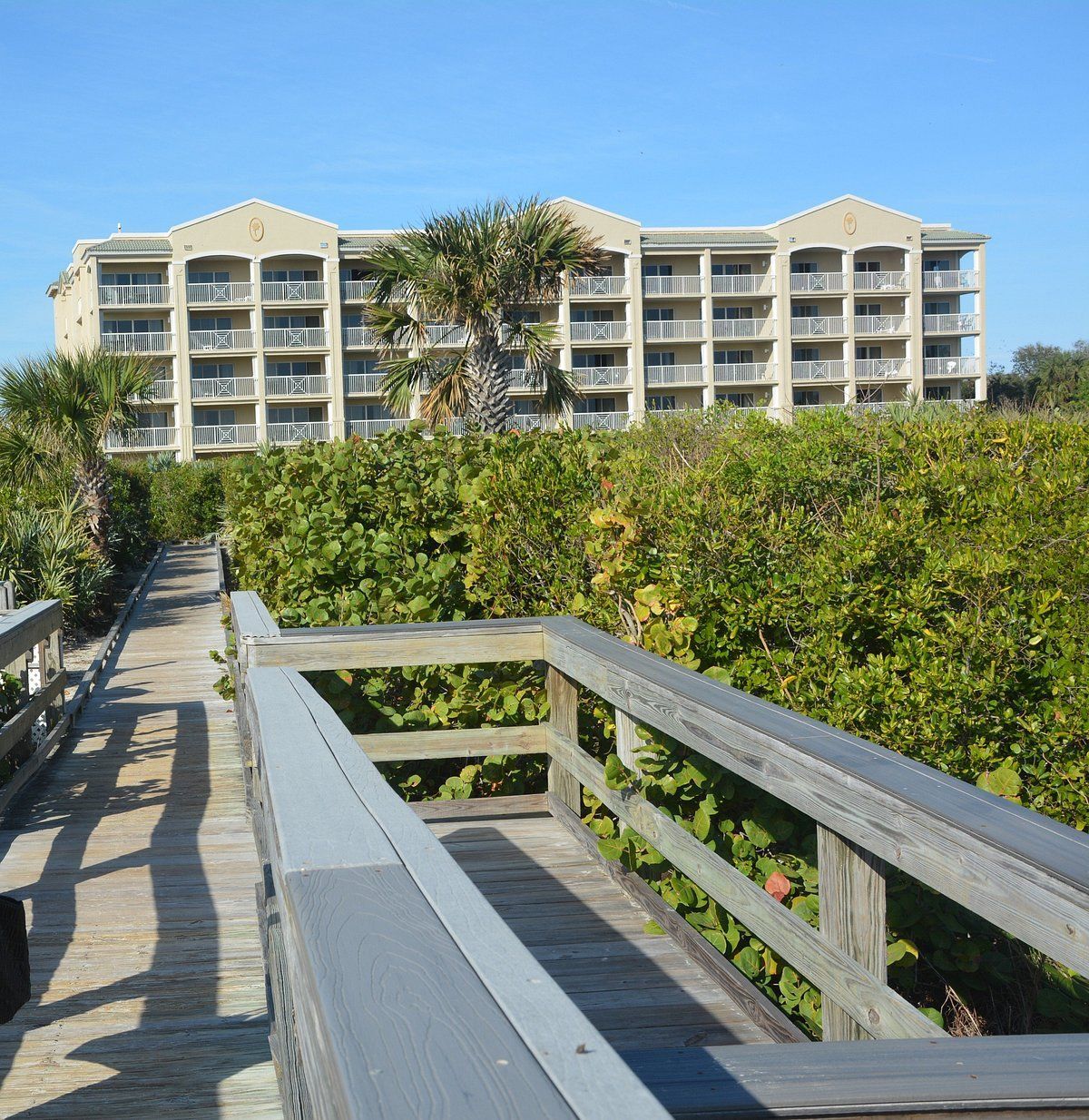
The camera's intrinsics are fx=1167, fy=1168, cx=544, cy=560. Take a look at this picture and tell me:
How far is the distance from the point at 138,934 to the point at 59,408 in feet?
52.1

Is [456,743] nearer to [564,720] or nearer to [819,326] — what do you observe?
[564,720]

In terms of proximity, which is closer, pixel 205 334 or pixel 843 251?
pixel 205 334

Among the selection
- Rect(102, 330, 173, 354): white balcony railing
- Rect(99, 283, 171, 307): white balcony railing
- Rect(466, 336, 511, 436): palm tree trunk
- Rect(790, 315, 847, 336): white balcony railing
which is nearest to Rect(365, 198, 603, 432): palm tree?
Rect(466, 336, 511, 436): palm tree trunk

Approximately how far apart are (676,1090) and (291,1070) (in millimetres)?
1072

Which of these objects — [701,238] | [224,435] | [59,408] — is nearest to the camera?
[59,408]

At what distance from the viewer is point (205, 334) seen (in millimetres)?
53031

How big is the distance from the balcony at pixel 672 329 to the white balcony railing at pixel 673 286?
1363 mm

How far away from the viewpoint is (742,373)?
58250 millimetres

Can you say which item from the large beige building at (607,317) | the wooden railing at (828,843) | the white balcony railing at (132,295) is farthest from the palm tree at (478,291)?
the white balcony railing at (132,295)

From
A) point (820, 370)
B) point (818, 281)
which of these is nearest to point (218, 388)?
point (820, 370)

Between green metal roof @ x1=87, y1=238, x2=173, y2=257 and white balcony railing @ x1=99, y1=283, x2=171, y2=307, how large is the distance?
5.12ft

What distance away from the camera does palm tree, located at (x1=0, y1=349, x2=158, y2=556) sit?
18.6m

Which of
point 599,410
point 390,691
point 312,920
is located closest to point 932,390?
point 599,410

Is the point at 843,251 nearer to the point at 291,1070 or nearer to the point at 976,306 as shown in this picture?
A: the point at 976,306
